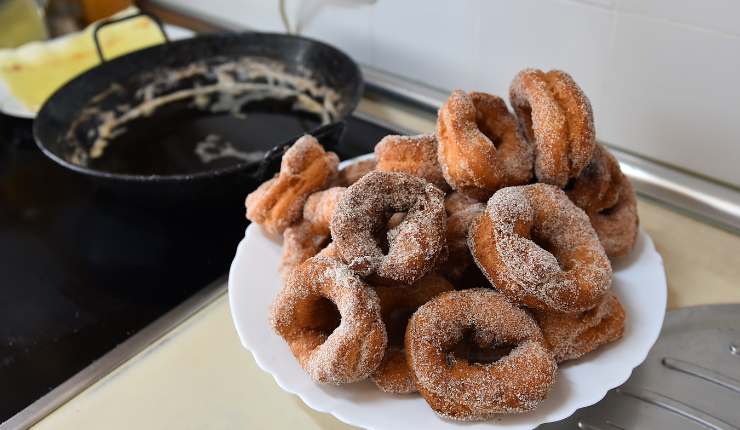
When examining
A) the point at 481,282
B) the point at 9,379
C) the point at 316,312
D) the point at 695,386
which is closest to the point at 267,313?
the point at 316,312

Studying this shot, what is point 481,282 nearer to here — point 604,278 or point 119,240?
point 604,278

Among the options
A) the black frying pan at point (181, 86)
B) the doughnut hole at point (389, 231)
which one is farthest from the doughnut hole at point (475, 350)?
the black frying pan at point (181, 86)

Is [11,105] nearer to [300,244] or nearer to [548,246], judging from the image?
[300,244]

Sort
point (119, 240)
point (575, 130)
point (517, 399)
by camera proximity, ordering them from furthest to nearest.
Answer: point (119, 240) < point (575, 130) < point (517, 399)

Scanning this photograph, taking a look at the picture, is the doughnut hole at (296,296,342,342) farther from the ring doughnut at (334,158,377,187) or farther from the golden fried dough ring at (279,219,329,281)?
the ring doughnut at (334,158,377,187)

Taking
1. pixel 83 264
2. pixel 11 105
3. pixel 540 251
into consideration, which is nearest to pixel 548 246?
pixel 540 251

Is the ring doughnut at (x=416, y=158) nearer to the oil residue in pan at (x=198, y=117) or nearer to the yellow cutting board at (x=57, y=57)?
the oil residue in pan at (x=198, y=117)
